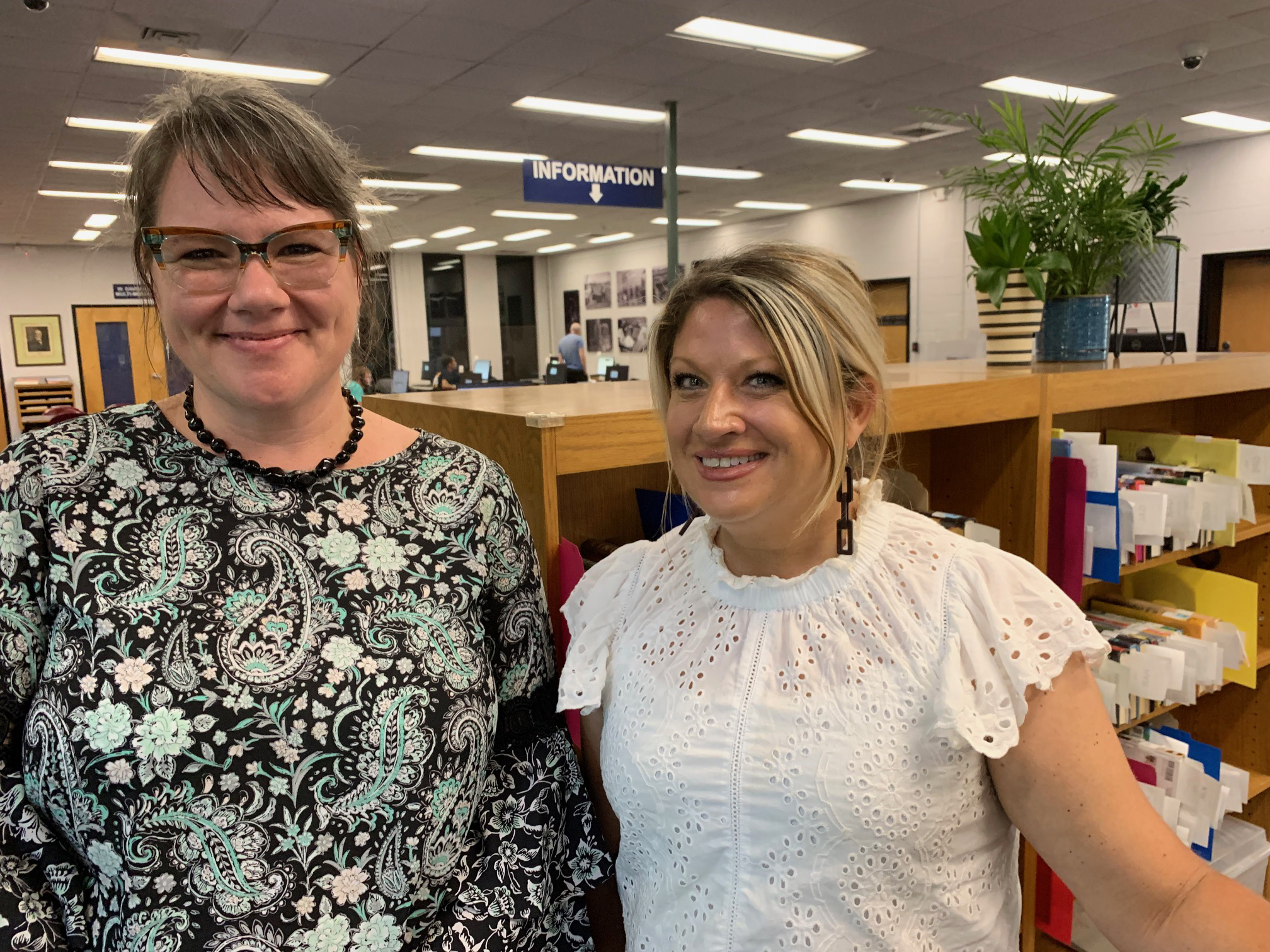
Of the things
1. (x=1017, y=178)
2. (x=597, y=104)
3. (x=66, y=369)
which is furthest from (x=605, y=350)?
(x=1017, y=178)

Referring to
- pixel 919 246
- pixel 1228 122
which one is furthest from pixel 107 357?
pixel 1228 122

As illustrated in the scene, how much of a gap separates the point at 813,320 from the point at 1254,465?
2341mm

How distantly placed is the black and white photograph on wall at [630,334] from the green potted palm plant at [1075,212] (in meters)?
15.4

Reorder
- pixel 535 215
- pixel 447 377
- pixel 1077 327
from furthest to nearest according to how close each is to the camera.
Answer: pixel 535 215
pixel 447 377
pixel 1077 327

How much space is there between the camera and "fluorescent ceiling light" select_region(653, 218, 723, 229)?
1462 centimetres

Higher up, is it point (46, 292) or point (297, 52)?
point (297, 52)

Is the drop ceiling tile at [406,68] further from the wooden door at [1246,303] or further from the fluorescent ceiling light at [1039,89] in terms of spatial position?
the wooden door at [1246,303]

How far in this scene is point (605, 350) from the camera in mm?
19219

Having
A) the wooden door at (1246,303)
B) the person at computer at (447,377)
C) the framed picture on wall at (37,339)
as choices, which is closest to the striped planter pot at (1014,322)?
Result: the wooden door at (1246,303)

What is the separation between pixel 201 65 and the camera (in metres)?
6.07

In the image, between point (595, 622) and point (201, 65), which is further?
point (201, 65)

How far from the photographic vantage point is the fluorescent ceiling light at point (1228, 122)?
8516 mm

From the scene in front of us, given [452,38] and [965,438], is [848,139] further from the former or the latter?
[965,438]

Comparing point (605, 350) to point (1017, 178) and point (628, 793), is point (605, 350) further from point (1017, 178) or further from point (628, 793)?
point (628, 793)
